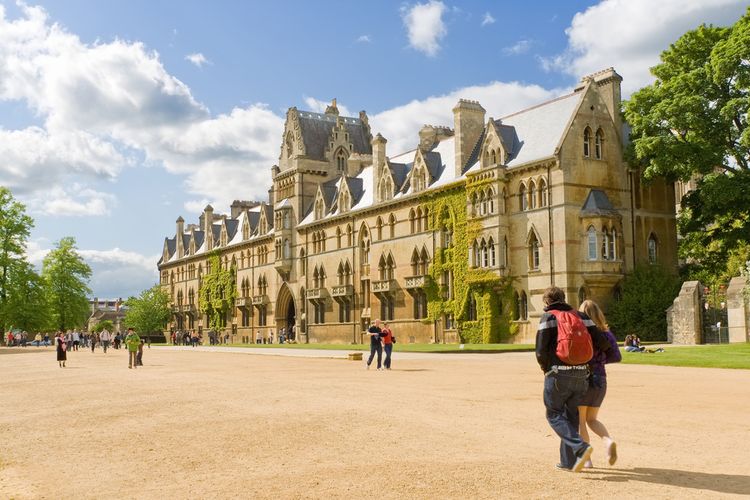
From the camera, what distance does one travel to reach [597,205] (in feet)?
156

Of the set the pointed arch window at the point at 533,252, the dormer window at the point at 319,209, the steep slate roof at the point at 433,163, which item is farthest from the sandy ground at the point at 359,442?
the dormer window at the point at 319,209

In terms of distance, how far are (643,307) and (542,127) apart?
41.8 ft

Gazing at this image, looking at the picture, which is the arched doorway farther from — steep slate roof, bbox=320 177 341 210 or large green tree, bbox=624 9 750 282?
large green tree, bbox=624 9 750 282

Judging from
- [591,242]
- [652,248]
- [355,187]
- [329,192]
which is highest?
[329,192]

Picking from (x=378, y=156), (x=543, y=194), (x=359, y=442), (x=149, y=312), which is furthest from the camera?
(x=149, y=312)

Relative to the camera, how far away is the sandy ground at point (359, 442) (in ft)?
29.6

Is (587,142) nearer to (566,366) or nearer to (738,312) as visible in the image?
(738,312)

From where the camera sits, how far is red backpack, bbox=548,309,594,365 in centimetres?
956

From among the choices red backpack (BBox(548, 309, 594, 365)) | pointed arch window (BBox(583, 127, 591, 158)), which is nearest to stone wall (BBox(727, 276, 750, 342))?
pointed arch window (BBox(583, 127, 591, 158))

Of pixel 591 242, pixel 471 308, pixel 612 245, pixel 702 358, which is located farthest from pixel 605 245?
pixel 702 358

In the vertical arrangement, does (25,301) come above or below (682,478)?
above

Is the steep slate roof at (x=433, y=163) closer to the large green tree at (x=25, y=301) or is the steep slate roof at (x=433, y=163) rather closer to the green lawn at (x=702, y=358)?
the green lawn at (x=702, y=358)

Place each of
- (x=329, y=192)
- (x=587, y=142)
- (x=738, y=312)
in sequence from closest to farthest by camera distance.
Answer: (x=738, y=312) → (x=587, y=142) → (x=329, y=192)

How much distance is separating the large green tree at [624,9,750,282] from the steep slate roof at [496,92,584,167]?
11.8 ft
